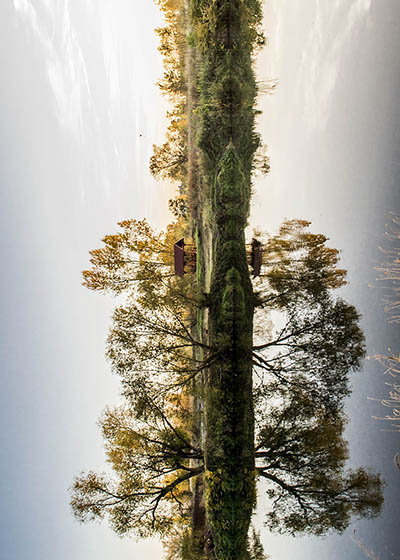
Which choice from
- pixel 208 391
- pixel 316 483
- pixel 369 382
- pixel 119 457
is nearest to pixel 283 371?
pixel 208 391

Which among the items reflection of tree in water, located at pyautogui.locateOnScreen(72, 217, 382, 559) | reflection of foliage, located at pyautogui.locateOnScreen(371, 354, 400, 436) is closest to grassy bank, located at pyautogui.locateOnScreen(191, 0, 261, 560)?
reflection of tree in water, located at pyautogui.locateOnScreen(72, 217, 382, 559)

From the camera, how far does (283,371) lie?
35.6ft

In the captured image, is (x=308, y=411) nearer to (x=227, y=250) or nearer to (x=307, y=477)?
(x=307, y=477)

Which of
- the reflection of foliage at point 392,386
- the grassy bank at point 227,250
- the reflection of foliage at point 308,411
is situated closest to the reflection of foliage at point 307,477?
the reflection of foliage at point 308,411

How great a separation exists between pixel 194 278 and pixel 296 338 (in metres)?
4.82

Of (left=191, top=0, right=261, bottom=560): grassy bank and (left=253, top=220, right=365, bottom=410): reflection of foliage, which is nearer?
(left=191, top=0, right=261, bottom=560): grassy bank

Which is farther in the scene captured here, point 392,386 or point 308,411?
point 392,386

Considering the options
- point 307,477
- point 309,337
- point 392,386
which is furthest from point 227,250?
point 392,386

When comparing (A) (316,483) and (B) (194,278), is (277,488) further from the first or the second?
(B) (194,278)

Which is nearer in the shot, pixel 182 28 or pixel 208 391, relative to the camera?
pixel 208 391

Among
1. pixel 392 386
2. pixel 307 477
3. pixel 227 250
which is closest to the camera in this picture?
pixel 307 477

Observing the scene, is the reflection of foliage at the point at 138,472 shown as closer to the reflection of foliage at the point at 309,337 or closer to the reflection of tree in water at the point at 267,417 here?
the reflection of tree in water at the point at 267,417

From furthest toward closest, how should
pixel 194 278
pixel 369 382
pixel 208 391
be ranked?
pixel 369 382, pixel 194 278, pixel 208 391

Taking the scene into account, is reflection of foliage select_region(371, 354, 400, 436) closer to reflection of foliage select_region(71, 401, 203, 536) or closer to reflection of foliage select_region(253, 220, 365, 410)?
reflection of foliage select_region(253, 220, 365, 410)
